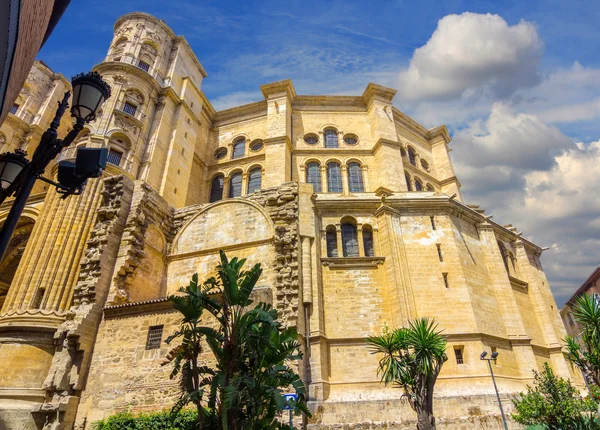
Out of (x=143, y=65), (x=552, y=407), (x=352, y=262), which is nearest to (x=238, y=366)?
(x=552, y=407)

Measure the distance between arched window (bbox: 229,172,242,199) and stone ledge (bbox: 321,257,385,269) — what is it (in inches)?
555

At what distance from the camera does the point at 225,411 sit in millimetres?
7289

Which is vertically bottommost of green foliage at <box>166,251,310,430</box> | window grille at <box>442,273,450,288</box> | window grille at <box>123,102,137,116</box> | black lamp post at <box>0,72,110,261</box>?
green foliage at <box>166,251,310,430</box>

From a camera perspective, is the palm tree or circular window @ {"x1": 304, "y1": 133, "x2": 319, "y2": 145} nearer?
the palm tree

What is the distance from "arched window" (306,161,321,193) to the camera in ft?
96.6

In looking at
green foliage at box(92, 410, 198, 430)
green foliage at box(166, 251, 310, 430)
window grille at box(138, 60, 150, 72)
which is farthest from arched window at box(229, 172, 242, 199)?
green foliage at box(166, 251, 310, 430)

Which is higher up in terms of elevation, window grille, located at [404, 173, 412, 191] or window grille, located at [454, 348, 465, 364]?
window grille, located at [404, 173, 412, 191]

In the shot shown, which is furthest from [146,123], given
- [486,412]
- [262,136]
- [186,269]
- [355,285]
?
[486,412]

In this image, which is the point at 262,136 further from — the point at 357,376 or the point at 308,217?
the point at 357,376

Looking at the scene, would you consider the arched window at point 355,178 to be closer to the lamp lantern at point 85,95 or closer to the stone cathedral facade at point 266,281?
the stone cathedral facade at point 266,281

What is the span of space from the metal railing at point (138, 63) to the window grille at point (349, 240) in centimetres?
2063

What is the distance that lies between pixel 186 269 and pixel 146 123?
1418 cm

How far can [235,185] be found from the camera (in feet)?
102

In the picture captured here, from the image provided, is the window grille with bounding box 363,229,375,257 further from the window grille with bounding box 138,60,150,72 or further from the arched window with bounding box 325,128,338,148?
the window grille with bounding box 138,60,150,72
